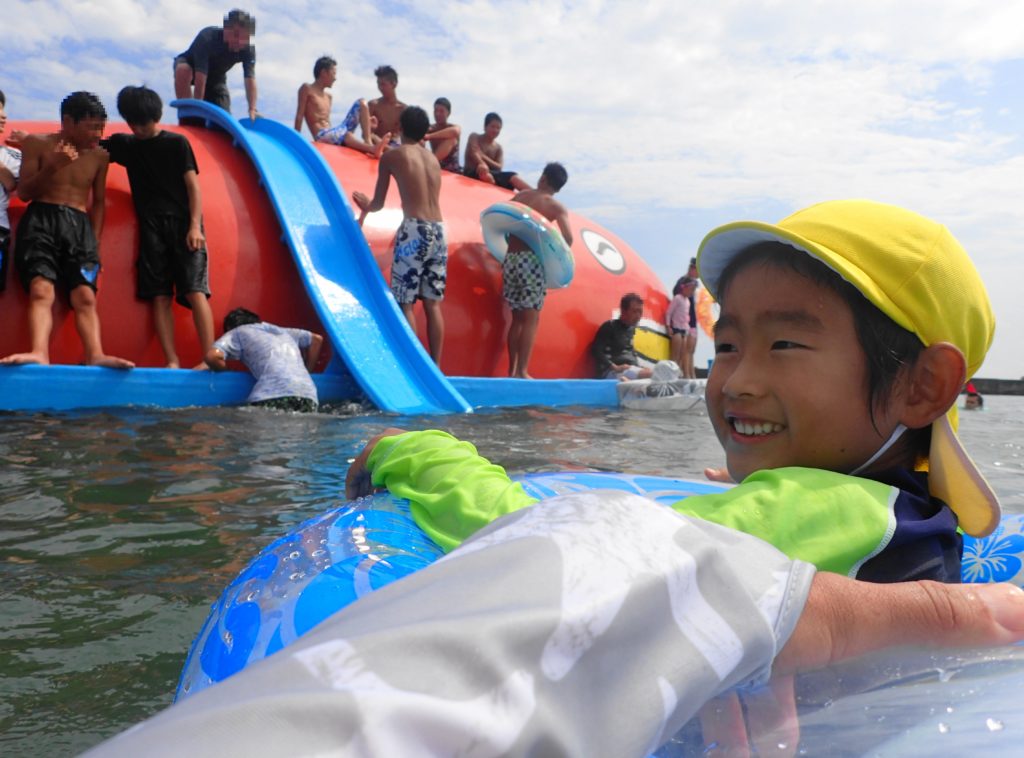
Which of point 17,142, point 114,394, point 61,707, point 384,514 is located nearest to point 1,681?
point 61,707

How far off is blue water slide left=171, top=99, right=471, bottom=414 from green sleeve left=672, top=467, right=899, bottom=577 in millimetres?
4386

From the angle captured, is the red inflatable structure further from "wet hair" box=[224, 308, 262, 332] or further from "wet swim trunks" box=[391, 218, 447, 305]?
"wet swim trunks" box=[391, 218, 447, 305]

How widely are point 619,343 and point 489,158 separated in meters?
2.61

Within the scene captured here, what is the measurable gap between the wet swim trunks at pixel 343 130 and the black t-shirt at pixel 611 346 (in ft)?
9.15

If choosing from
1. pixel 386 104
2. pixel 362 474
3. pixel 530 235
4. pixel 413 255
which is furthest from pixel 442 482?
pixel 386 104

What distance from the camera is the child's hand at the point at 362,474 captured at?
1.80m

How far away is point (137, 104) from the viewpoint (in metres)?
5.36

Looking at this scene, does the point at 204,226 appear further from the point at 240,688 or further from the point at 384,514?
the point at 240,688

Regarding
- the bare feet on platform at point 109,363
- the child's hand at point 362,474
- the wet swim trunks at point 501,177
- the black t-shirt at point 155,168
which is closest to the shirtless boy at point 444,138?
the wet swim trunks at point 501,177

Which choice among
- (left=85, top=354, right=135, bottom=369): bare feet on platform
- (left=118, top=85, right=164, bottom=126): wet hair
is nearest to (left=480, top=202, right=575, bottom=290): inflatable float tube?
(left=118, top=85, right=164, bottom=126): wet hair

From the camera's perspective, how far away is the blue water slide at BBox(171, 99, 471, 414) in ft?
18.7

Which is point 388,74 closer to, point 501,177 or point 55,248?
point 501,177

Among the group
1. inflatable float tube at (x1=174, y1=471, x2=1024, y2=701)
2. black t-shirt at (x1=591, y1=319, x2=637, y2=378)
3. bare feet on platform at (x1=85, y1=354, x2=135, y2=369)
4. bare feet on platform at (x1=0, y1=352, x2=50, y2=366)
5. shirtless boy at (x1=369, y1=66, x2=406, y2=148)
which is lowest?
black t-shirt at (x1=591, y1=319, x2=637, y2=378)

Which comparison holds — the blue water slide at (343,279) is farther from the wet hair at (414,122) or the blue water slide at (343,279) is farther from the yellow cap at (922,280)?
the yellow cap at (922,280)
